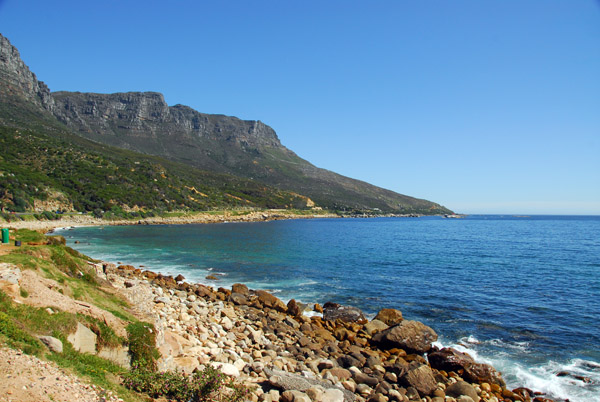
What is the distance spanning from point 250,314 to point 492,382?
10679 mm

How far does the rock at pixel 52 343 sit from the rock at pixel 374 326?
514 inches

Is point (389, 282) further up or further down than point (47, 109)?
further down

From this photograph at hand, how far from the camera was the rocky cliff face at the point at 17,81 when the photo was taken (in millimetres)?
128450

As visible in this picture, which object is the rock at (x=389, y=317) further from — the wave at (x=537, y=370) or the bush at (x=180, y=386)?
the bush at (x=180, y=386)

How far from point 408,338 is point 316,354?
4.30m

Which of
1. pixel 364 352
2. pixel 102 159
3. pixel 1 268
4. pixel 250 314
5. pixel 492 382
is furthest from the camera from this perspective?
pixel 102 159

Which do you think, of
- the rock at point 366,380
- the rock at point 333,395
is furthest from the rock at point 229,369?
the rock at point 366,380

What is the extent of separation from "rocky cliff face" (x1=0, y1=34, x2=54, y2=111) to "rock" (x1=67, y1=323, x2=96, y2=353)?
150m

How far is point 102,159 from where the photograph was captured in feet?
352

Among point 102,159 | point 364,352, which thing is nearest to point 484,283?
point 364,352

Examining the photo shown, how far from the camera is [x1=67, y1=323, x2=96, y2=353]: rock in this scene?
27.7 ft

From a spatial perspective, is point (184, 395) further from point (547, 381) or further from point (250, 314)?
point (547, 381)

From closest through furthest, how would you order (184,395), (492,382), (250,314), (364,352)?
1. (184,395)
2. (492,382)
3. (364,352)
4. (250,314)

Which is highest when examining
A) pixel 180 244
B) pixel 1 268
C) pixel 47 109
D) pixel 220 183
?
pixel 47 109
